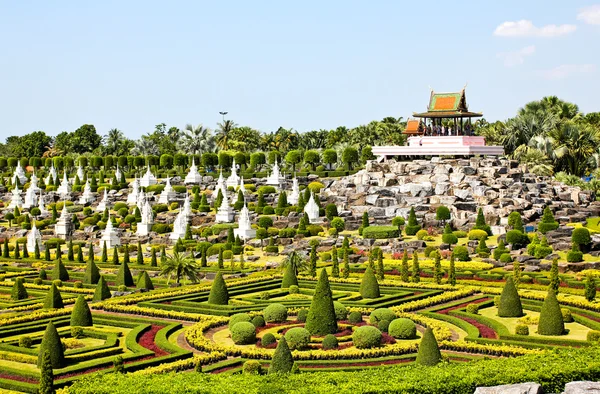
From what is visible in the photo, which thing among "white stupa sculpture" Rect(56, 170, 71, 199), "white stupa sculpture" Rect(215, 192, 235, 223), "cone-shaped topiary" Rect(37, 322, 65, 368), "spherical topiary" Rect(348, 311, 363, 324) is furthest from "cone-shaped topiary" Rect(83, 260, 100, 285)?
"white stupa sculpture" Rect(56, 170, 71, 199)

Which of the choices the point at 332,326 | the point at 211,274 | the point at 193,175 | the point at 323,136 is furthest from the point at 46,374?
the point at 323,136

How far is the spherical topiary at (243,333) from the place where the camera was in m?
42.0

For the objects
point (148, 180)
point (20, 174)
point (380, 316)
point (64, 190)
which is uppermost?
point (20, 174)

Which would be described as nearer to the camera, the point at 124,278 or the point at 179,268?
the point at 179,268

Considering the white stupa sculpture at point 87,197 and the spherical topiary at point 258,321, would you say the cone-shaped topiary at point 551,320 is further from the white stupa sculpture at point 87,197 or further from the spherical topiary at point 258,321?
the white stupa sculpture at point 87,197

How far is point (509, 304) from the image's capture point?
47719 mm

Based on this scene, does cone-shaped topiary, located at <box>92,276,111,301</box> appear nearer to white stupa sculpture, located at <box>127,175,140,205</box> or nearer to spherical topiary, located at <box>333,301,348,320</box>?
spherical topiary, located at <box>333,301,348,320</box>

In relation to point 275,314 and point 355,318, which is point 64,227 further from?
point 355,318

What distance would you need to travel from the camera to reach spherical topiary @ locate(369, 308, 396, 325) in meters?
44.8

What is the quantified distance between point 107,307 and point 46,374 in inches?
768

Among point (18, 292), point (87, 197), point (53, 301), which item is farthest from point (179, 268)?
point (87, 197)

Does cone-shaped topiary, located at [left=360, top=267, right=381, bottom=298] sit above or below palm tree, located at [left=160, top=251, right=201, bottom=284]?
below

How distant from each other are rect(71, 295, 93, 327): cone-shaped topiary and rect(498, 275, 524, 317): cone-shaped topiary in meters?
21.3

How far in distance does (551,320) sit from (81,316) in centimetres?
2306
